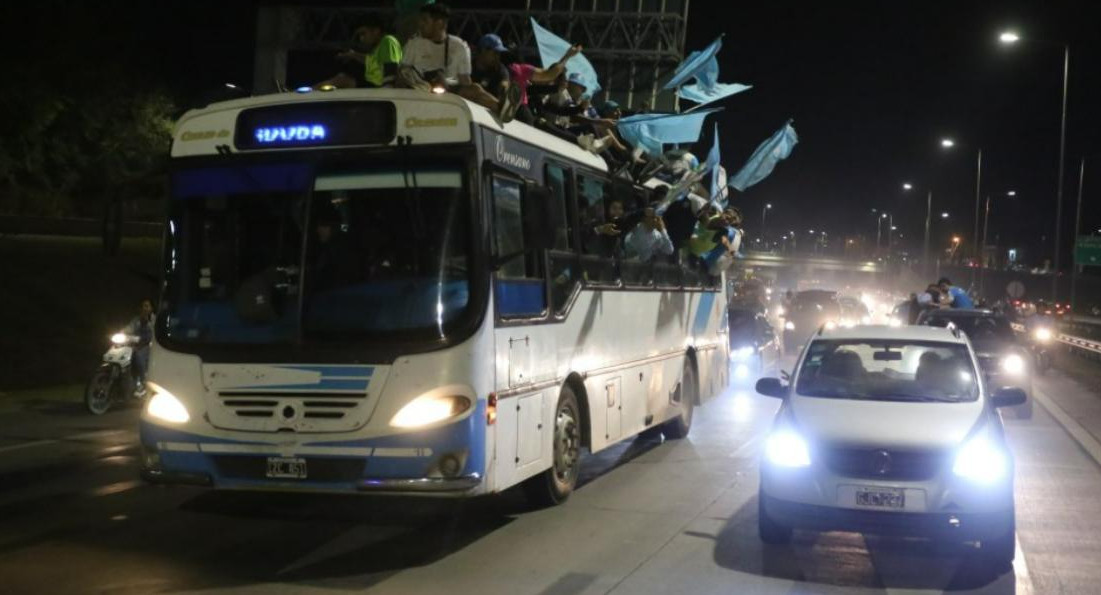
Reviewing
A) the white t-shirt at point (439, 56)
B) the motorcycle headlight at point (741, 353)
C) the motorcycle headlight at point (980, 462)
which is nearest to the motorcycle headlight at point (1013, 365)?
the motorcycle headlight at point (741, 353)

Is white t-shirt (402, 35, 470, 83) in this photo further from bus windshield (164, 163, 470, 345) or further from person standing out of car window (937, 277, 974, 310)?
person standing out of car window (937, 277, 974, 310)

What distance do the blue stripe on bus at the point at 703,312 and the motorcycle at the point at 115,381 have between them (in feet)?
28.2

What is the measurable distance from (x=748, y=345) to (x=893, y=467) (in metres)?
19.4

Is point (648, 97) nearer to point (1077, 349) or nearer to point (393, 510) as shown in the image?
point (1077, 349)

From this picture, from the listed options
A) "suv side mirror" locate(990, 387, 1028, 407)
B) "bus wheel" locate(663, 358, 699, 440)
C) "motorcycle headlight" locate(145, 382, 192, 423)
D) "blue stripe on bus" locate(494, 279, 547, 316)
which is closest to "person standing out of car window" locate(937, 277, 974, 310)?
"bus wheel" locate(663, 358, 699, 440)

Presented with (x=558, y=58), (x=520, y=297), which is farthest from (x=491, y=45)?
(x=558, y=58)

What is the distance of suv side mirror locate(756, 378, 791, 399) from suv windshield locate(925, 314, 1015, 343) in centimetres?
927

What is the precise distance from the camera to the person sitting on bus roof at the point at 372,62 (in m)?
10.0

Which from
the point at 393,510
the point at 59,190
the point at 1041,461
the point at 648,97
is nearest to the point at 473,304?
the point at 393,510

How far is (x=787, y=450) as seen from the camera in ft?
27.5

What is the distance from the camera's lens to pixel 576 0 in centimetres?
2883

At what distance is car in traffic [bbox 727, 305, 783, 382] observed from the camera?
88.9 ft

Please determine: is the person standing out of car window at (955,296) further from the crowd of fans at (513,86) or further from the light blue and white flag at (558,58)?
the light blue and white flag at (558,58)

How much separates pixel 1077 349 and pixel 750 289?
1542cm
